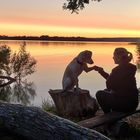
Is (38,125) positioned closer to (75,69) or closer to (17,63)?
(75,69)

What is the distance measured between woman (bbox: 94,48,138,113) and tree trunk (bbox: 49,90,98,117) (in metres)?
2.08

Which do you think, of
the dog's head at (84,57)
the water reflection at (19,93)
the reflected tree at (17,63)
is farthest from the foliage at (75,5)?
the reflected tree at (17,63)

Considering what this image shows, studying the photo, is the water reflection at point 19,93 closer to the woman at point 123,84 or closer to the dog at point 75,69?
the dog at point 75,69

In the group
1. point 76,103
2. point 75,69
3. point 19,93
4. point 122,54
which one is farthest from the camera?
point 19,93

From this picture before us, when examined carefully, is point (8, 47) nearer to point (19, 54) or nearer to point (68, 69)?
point (19, 54)

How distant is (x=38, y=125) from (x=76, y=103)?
5.30 m

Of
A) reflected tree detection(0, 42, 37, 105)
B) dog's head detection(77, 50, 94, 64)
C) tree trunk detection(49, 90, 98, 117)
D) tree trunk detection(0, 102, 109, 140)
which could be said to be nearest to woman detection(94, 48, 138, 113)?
tree trunk detection(49, 90, 98, 117)

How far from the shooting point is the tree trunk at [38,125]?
7.71 meters

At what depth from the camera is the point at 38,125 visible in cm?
797

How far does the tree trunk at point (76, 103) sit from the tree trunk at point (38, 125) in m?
4.81

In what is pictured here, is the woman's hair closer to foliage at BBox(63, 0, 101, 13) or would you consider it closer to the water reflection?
foliage at BBox(63, 0, 101, 13)

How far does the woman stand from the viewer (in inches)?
425

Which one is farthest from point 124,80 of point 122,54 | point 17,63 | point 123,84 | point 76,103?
point 17,63

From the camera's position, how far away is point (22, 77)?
45844 mm
